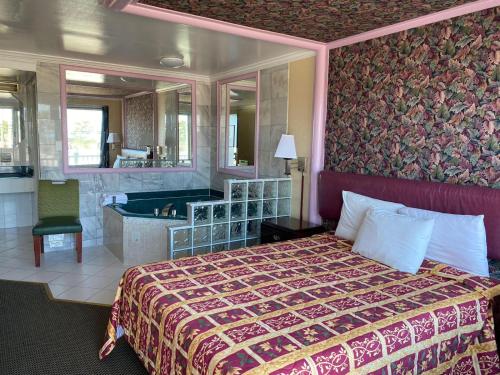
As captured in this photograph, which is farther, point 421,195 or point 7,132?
point 7,132

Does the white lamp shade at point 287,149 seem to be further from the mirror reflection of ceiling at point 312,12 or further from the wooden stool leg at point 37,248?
the wooden stool leg at point 37,248

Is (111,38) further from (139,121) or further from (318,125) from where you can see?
(318,125)

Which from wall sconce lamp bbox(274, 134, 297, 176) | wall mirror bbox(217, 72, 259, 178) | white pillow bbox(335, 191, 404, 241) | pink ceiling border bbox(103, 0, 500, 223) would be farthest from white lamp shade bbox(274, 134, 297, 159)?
wall mirror bbox(217, 72, 259, 178)

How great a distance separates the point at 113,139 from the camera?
4.82m

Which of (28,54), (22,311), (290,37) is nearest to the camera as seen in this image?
(22,311)

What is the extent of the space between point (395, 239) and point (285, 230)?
115 cm

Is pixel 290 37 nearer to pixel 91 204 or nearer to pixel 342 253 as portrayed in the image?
pixel 342 253

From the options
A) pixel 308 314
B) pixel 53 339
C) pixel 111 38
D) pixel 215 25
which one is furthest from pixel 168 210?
pixel 308 314

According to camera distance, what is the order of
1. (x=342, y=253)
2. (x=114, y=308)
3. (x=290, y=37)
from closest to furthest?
(x=114, y=308)
(x=342, y=253)
(x=290, y=37)

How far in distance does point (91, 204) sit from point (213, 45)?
2435 millimetres

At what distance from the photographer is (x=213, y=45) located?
3.70 m

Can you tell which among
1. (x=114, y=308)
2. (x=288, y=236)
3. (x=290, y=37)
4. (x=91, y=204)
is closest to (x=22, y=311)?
(x=114, y=308)

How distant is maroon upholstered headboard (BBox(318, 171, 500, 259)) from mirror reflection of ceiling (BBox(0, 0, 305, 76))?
1.45m

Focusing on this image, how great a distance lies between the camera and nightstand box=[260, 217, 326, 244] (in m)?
3.38
